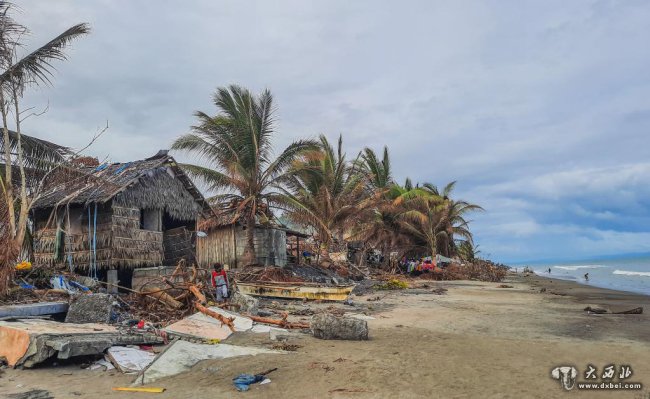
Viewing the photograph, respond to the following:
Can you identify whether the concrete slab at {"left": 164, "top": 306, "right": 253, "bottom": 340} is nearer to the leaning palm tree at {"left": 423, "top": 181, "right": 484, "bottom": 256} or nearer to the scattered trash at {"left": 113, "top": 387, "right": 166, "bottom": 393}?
the scattered trash at {"left": 113, "top": 387, "right": 166, "bottom": 393}

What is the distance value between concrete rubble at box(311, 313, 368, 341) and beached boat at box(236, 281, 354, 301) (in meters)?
5.89

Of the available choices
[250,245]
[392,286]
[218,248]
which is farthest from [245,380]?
[218,248]

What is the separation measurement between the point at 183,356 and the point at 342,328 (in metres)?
2.86

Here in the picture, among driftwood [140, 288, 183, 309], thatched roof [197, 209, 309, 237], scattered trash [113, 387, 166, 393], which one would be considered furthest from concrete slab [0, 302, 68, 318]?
thatched roof [197, 209, 309, 237]

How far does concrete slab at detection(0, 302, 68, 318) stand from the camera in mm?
8250

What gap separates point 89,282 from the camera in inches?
495

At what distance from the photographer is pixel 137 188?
15.2 meters

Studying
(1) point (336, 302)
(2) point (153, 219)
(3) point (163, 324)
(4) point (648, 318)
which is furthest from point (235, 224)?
(4) point (648, 318)

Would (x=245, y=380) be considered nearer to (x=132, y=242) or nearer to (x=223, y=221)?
(x=132, y=242)

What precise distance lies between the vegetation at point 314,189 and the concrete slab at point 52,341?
436 inches

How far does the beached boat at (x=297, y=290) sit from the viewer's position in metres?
14.2

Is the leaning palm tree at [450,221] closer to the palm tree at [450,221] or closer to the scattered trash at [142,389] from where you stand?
the palm tree at [450,221]

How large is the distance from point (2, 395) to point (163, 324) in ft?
13.0

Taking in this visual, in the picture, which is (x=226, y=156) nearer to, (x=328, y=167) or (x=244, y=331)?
(x=328, y=167)
